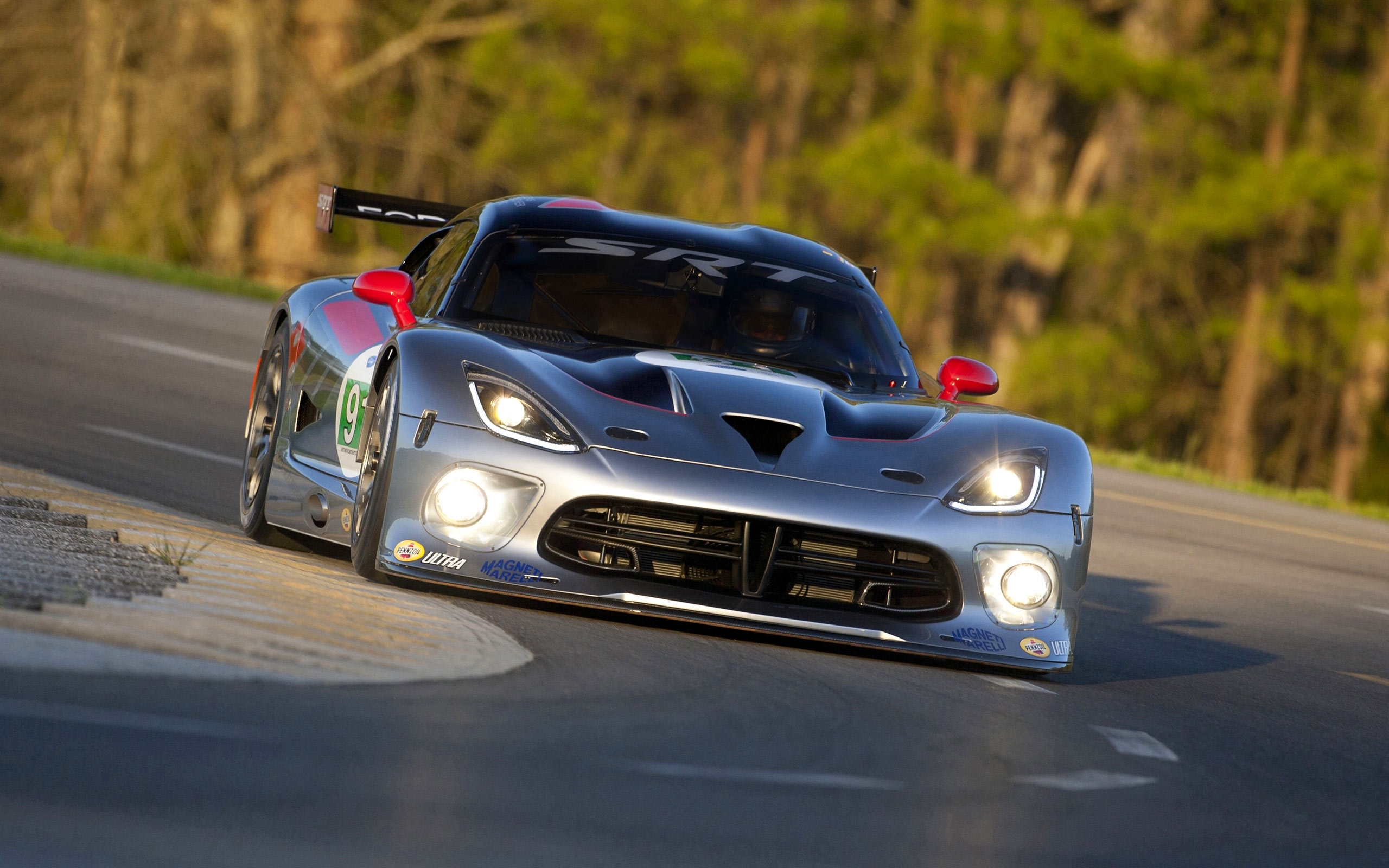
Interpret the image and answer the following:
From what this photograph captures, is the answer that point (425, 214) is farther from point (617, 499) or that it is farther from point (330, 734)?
point (330, 734)

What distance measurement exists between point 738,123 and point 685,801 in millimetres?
37210

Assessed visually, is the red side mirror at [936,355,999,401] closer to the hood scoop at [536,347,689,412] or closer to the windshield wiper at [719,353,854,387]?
the windshield wiper at [719,353,854,387]

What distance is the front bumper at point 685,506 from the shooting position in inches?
213

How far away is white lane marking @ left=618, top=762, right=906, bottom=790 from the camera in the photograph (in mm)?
4066

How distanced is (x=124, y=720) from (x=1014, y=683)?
9.58ft

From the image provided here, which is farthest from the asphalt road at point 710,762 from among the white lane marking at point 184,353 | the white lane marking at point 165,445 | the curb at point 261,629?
the white lane marking at point 184,353

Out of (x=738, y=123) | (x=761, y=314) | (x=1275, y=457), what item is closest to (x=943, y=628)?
(x=761, y=314)

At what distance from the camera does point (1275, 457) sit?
46375mm

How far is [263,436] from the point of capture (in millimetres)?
7375

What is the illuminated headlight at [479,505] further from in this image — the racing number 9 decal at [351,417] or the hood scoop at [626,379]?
the racing number 9 decal at [351,417]

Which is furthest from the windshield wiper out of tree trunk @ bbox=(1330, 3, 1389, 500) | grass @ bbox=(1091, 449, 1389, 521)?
tree trunk @ bbox=(1330, 3, 1389, 500)

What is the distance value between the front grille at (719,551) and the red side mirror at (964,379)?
1430mm

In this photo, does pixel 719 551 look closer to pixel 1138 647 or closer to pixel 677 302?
pixel 677 302

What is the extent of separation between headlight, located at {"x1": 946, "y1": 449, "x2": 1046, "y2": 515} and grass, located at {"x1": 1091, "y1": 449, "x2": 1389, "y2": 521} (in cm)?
1012
